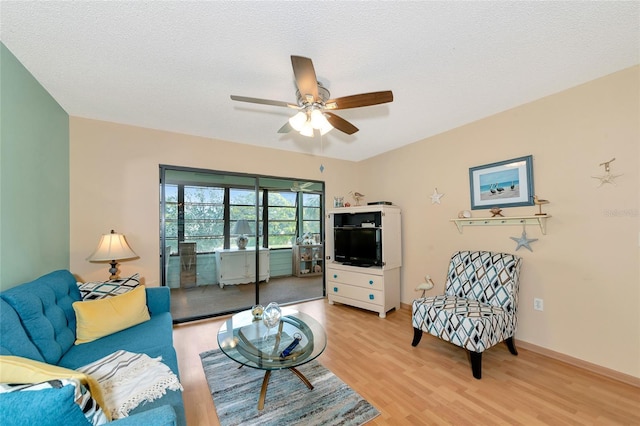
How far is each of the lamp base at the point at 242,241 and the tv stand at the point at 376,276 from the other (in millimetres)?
1409

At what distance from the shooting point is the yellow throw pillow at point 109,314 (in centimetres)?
185

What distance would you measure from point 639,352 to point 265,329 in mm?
3006

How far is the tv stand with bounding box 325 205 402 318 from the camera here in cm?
357

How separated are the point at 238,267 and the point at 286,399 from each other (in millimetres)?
2584

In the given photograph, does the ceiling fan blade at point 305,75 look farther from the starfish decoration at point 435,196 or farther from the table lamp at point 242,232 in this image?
the table lamp at point 242,232

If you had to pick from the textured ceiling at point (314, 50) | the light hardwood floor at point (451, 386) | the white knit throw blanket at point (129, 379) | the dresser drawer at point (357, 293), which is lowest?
the light hardwood floor at point (451, 386)

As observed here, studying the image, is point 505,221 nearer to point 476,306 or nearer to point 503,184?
point 503,184

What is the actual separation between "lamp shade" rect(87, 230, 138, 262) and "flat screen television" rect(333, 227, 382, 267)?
9.14 ft

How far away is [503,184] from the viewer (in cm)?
280

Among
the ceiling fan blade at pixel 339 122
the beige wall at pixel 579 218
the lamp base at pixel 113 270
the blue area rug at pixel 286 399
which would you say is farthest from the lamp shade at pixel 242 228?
the beige wall at pixel 579 218

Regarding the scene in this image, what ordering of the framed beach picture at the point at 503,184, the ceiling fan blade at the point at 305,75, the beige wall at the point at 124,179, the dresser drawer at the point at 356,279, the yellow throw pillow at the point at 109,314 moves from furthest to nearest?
1. the dresser drawer at the point at 356,279
2. the beige wall at the point at 124,179
3. the framed beach picture at the point at 503,184
4. the yellow throw pillow at the point at 109,314
5. the ceiling fan blade at the point at 305,75

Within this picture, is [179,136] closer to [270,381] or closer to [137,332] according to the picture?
[137,332]

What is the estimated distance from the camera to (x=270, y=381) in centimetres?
209

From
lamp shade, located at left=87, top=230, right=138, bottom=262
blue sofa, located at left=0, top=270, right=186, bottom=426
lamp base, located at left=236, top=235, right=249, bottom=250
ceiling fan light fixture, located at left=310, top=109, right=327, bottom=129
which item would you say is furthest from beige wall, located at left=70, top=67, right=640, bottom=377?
ceiling fan light fixture, located at left=310, top=109, right=327, bottom=129
